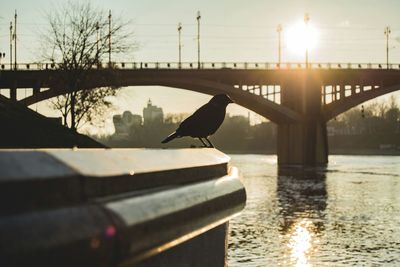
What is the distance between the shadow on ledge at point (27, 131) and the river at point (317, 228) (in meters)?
5.16

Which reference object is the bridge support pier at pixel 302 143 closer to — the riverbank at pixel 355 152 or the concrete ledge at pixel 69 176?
the riverbank at pixel 355 152

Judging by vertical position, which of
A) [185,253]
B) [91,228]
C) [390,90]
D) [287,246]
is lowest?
[287,246]

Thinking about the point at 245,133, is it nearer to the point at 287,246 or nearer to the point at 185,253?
the point at 287,246

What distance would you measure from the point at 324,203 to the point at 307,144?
3812cm

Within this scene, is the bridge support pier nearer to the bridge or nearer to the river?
the bridge

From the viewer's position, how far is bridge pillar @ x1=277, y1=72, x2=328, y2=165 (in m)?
63.1

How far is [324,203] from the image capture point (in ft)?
89.1

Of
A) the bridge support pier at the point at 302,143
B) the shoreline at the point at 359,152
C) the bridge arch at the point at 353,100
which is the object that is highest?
the bridge arch at the point at 353,100

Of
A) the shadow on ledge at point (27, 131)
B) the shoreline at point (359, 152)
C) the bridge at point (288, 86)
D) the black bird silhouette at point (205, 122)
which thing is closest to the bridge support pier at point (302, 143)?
the bridge at point (288, 86)

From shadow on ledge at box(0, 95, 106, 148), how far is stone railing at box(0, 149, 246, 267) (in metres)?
15.0

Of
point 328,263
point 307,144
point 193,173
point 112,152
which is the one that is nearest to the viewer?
point 112,152

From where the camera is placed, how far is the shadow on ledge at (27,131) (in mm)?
16578

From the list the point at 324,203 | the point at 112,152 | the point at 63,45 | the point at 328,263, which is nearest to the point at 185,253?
the point at 112,152

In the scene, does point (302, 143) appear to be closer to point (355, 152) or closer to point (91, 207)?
point (355, 152)
